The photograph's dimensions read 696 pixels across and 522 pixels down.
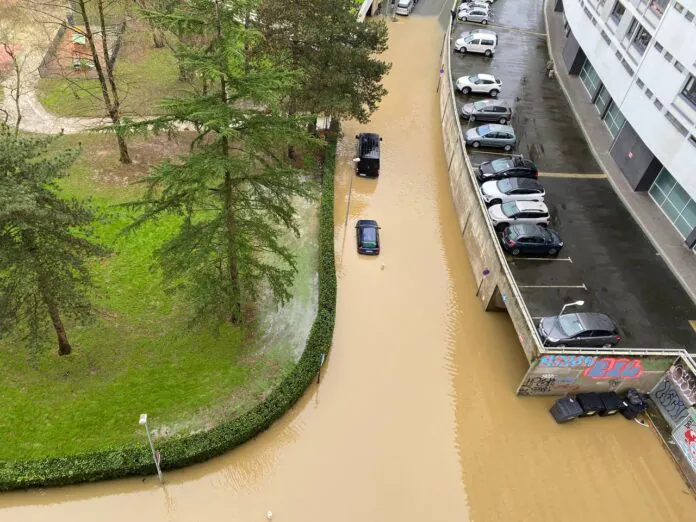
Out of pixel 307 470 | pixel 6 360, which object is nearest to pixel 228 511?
pixel 307 470

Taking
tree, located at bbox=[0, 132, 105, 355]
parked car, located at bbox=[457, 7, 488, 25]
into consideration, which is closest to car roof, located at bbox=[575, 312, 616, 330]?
tree, located at bbox=[0, 132, 105, 355]

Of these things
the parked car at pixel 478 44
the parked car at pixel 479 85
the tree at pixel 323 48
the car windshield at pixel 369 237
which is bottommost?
the car windshield at pixel 369 237

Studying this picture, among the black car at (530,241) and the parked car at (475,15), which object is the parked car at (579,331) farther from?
the parked car at (475,15)

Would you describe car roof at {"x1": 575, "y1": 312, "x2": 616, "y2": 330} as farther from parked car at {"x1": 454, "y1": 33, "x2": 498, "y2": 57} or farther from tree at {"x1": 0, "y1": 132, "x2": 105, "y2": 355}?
parked car at {"x1": 454, "y1": 33, "x2": 498, "y2": 57}

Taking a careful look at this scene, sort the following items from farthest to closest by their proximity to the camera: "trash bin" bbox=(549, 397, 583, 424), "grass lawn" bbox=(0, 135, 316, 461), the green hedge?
1. "trash bin" bbox=(549, 397, 583, 424)
2. "grass lawn" bbox=(0, 135, 316, 461)
3. the green hedge

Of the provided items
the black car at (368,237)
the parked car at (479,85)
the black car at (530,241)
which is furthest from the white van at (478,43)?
the black car at (530,241)
